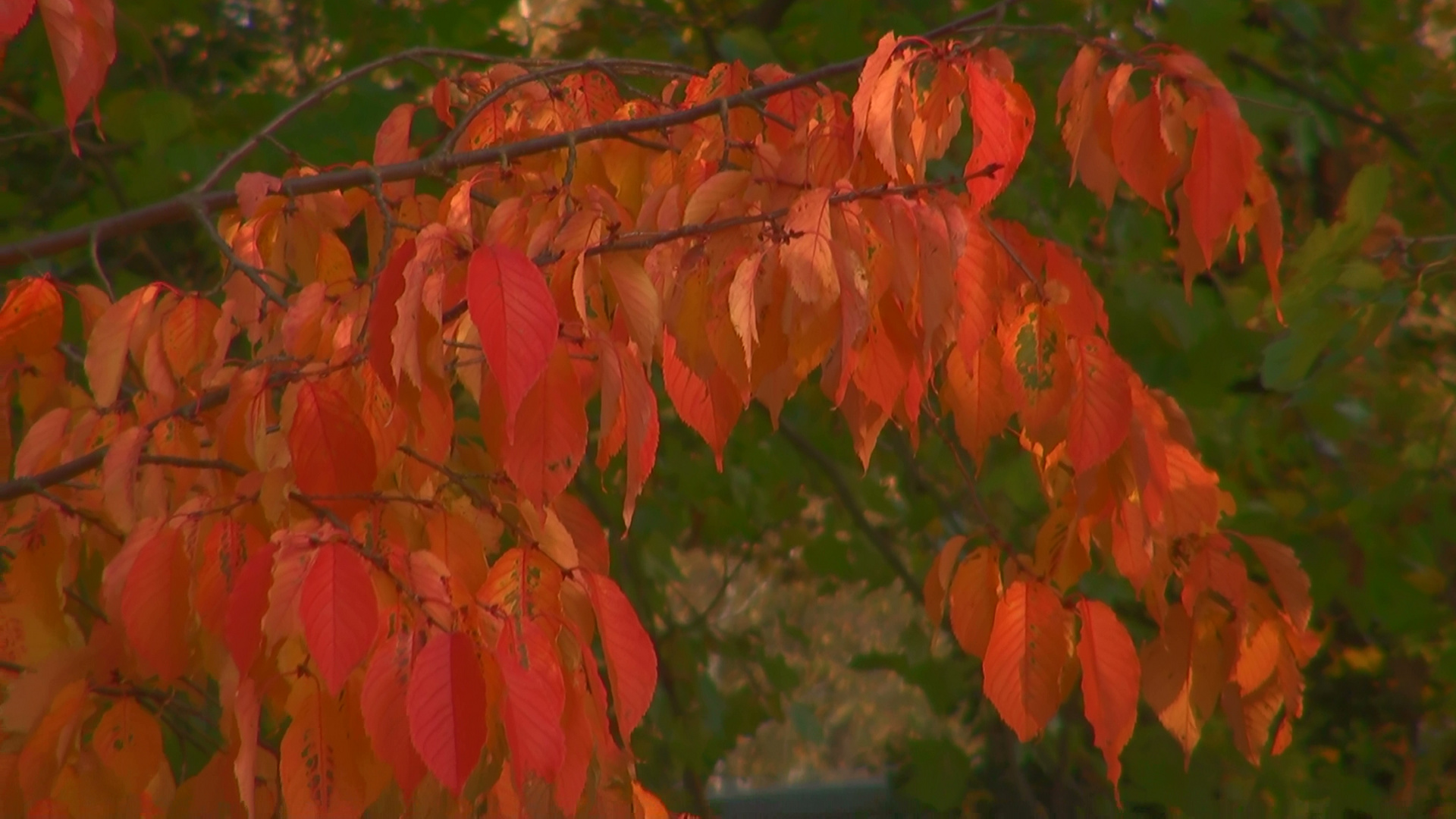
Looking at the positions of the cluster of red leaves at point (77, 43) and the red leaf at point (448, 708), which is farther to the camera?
the cluster of red leaves at point (77, 43)

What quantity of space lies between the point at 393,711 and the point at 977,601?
1.98 ft

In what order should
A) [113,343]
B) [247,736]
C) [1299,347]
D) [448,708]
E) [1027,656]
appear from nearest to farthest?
[448,708] → [247,736] → [1027,656] → [113,343] → [1299,347]

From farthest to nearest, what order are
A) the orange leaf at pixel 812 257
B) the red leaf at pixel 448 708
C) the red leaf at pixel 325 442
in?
1. the red leaf at pixel 325 442
2. the orange leaf at pixel 812 257
3. the red leaf at pixel 448 708

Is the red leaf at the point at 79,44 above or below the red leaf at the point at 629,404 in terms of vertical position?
above

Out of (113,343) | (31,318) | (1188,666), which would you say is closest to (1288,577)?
(1188,666)

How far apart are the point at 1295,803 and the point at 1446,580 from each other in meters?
0.75

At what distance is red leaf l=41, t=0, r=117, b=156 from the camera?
3.70 feet

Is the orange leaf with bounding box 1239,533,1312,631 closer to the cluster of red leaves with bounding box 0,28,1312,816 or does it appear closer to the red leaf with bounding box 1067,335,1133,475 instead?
the cluster of red leaves with bounding box 0,28,1312,816

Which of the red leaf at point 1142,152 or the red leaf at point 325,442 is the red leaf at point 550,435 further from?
the red leaf at point 1142,152

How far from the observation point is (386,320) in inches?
36.7

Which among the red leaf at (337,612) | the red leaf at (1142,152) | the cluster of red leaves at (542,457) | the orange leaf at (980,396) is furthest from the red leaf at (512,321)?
the red leaf at (1142,152)

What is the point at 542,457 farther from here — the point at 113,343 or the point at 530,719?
the point at 113,343

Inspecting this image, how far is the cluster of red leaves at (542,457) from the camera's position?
91cm

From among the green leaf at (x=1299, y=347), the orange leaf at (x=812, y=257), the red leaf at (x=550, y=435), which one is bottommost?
the green leaf at (x=1299, y=347)
